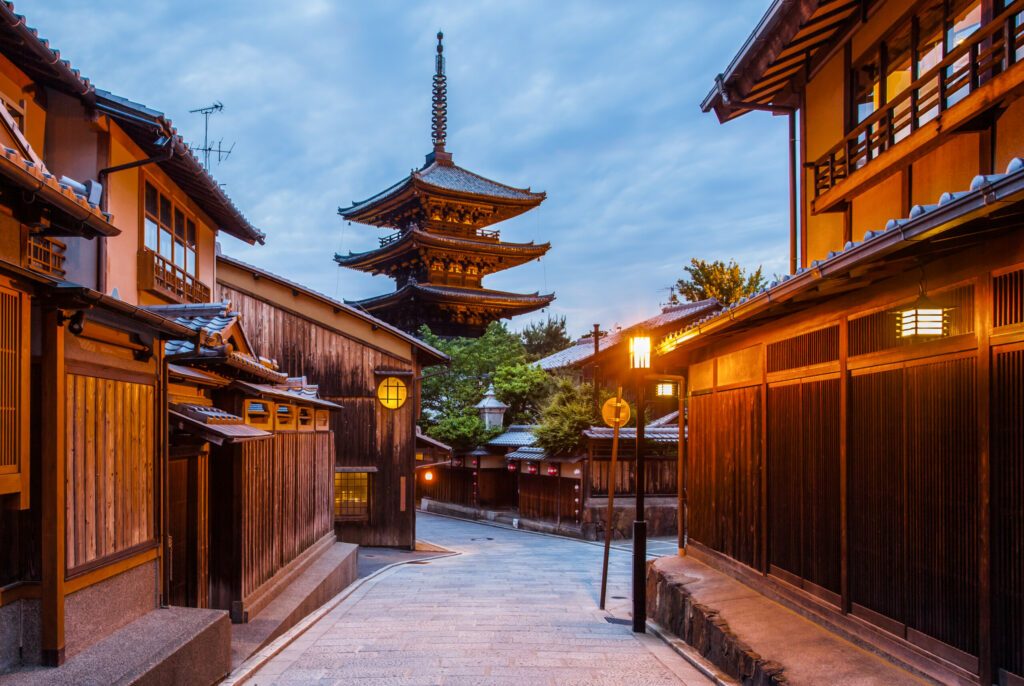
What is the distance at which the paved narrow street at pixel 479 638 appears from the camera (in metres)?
7.61

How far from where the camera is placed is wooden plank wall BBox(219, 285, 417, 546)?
2294 cm

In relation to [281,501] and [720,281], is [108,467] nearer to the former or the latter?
[281,501]

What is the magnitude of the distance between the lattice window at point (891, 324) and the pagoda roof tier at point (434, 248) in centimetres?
3138

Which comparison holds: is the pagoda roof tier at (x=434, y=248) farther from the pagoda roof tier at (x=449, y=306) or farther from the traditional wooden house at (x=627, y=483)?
the traditional wooden house at (x=627, y=483)

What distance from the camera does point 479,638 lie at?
375 inches

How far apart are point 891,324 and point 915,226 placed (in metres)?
1.73

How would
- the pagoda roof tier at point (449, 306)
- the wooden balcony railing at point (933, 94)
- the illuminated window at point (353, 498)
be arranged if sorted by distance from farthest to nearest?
1. the pagoda roof tier at point (449, 306)
2. the illuminated window at point (353, 498)
3. the wooden balcony railing at point (933, 94)

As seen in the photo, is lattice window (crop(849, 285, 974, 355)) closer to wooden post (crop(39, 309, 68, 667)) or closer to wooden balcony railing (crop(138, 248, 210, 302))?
wooden post (crop(39, 309, 68, 667))

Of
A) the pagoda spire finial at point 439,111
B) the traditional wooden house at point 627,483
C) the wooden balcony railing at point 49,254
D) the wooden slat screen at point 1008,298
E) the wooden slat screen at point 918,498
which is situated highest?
the pagoda spire finial at point 439,111

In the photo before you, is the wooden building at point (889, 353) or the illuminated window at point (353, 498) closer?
the wooden building at point (889, 353)

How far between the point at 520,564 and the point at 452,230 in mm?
24397

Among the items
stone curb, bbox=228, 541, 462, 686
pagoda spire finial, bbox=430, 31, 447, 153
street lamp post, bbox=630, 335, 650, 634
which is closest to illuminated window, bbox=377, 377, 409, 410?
stone curb, bbox=228, 541, 462, 686

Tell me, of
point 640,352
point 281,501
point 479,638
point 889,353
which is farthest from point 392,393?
point 889,353

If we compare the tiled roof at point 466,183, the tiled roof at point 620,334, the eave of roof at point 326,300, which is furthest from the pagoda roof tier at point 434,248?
the eave of roof at point 326,300
